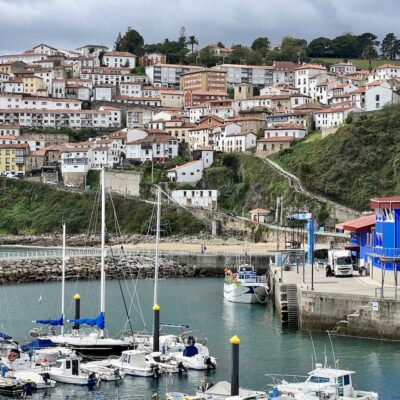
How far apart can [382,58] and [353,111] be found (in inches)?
2791

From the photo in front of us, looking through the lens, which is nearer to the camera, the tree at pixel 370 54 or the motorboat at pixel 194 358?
the motorboat at pixel 194 358

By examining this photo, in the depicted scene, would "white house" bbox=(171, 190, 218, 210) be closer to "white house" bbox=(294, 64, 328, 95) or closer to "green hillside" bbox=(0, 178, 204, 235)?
"green hillside" bbox=(0, 178, 204, 235)

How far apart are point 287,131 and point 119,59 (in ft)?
176

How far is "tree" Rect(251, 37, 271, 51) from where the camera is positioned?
167 m

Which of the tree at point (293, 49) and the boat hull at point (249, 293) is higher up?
the tree at point (293, 49)

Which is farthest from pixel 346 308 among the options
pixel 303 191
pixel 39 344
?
pixel 303 191

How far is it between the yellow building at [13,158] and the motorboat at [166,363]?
256ft

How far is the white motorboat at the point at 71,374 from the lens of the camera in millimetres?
30562

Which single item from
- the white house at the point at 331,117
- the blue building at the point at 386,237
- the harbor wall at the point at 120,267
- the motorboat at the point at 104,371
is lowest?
the motorboat at the point at 104,371

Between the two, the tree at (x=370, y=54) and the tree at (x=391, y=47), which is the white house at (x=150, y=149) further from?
the tree at (x=391, y=47)

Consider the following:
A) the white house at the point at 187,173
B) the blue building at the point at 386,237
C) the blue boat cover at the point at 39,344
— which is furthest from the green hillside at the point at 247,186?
the blue boat cover at the point at 39,344

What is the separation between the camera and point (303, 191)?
86.0 metres

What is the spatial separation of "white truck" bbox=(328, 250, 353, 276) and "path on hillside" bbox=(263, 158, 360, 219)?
102ft

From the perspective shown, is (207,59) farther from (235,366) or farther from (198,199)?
(235,366)
